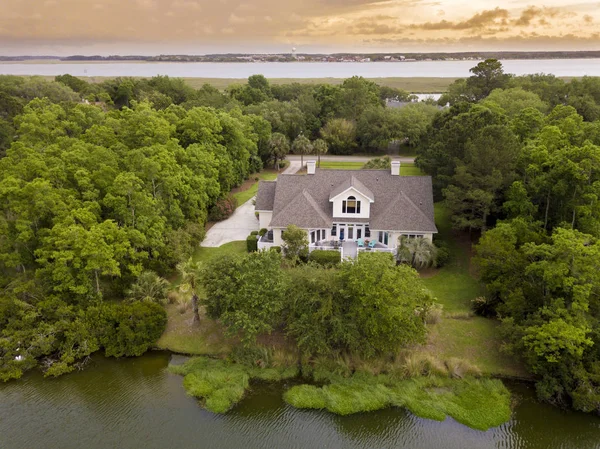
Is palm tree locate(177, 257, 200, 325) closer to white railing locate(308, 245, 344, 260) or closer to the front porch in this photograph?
white railing locate(308, 245, 344, 260)

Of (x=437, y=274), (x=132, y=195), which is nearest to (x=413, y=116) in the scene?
(x=437, y=274)

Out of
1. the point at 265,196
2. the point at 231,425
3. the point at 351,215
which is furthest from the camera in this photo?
the point at 265,196

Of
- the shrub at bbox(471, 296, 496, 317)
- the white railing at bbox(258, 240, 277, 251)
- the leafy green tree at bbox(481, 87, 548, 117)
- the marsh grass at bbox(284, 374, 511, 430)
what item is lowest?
the marsh grass at bbox(284, 374, 511, 430)

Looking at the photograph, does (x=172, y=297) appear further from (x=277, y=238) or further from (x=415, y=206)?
(x=415, y=206)

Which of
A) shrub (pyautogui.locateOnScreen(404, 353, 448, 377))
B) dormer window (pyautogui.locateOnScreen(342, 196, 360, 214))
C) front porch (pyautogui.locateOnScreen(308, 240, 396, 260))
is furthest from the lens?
dormer window (pyautogui.locateOnScreen(342, 196, 360, 214))

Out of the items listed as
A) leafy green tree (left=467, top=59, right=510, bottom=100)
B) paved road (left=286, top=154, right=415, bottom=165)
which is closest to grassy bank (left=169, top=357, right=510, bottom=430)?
paved road (left=286, top=154, right=415, bottom=165)

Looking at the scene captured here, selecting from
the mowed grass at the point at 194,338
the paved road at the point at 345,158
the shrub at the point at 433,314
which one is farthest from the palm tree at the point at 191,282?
the paved road at the point at 345,158

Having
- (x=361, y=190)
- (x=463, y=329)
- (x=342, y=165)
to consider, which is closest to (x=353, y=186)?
(x=361, y=190)
